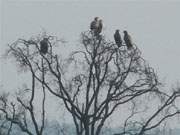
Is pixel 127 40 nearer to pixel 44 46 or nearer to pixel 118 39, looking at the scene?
pixel 118 39

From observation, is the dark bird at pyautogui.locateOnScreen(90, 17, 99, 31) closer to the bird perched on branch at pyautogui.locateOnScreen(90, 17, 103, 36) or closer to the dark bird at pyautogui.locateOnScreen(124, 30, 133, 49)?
the bird perched on branch at pyautogui.locateOnScreen(90, 17, 103, 36)

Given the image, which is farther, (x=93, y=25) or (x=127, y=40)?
(x=127, y=40)

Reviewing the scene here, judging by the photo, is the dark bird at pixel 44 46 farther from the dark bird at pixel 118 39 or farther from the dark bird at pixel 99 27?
the dark bird at pixel 118 39

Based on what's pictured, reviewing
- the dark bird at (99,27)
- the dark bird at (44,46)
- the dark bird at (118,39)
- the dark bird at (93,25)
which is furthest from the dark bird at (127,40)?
the dark bird at (44,46)

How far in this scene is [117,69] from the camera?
27453 millimetres

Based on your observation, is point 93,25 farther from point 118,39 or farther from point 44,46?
point 44,46

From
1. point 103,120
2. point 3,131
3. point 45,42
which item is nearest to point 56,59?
point 45,42

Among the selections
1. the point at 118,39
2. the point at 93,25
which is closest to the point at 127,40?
the point at 118,39

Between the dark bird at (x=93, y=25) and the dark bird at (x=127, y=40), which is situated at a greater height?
the dark bird at (x=93, y=25)

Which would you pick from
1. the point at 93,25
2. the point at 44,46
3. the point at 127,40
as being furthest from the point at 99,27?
the point at 44,46

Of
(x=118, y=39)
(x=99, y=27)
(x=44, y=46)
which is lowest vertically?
(x=44, y=46)

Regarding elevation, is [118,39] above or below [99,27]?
below

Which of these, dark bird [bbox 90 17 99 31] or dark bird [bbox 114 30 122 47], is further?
dark bird [bbox 114 30 122 47]

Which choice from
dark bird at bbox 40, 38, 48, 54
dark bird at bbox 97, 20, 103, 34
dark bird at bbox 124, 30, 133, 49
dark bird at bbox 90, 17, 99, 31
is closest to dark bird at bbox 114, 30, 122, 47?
dark bird at bbox 124, 30, 133, 49
